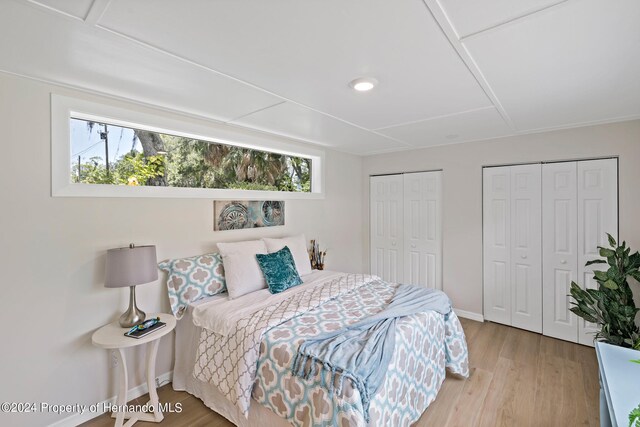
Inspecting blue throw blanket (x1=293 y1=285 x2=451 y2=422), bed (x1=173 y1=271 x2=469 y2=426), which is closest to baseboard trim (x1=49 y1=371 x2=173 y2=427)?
bed (x1=173 y1=271 x2=469 y2=426)

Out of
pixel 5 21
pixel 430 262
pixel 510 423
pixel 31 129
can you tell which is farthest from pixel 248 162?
pixel 510 423

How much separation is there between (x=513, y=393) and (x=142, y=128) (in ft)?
12.3

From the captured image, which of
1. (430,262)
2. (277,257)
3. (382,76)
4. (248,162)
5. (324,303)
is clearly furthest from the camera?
(430,262)

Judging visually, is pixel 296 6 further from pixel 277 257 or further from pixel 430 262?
pixel 430 262

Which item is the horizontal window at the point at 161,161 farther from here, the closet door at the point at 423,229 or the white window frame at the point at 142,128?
the closet door at the point at 423,229

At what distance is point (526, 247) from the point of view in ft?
11.3

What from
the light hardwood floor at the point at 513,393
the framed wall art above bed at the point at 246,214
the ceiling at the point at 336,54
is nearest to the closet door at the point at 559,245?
the light hardwood floor at the point at 513,393

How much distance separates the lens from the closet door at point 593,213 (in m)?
2.96

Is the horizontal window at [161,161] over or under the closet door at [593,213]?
over

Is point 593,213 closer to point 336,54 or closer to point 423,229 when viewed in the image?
point 423,229

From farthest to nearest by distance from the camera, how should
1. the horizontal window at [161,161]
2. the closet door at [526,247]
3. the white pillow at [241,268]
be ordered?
the closet door at [526,247]
the white pillow at [241,268]
the horizontal window at [161,161]

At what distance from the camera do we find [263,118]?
8.93 ft

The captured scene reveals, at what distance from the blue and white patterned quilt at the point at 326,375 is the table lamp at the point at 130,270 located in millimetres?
547

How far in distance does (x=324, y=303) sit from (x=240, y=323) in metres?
0.71
